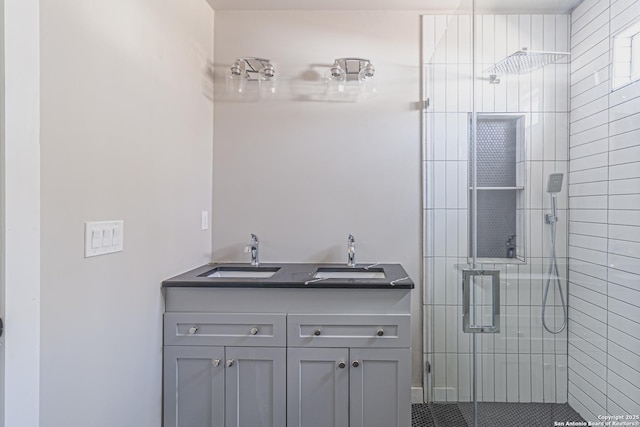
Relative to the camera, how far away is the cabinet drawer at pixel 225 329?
1.59m

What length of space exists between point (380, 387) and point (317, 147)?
1486 millimetres

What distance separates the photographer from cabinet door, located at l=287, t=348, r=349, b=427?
1575 millimetres

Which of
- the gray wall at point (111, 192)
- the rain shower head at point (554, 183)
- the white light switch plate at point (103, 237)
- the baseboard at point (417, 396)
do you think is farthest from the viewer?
the baseboard at point (417, 396)

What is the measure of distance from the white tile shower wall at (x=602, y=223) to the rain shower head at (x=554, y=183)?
1.6 inches

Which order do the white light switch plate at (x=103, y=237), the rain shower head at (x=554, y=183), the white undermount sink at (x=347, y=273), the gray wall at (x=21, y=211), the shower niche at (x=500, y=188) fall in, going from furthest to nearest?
the white undermount sink at (x=347, y=273), the shower niche at (x=500, y=188), the rain shower head at (x=554, y=183), the white light switch plate at (x=103, y=237), the gray wall at (x=21, y=211)

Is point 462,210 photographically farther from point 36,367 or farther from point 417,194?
point 36,367

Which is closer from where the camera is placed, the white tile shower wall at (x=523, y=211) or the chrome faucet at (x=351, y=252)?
the white tile shower wall at (x=523, y=211)

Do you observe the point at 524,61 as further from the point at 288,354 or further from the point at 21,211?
the point at 21,211

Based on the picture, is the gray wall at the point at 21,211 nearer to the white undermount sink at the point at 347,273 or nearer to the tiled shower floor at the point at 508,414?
the white undermount sink at the point at 347,273

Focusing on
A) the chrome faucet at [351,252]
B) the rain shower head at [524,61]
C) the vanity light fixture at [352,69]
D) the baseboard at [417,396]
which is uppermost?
the vanity light fixture at [352,69]

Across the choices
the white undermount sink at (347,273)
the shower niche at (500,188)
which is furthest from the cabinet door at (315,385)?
the shower niche at (500,188)

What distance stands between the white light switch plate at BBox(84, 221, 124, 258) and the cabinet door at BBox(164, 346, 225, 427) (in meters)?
0.68

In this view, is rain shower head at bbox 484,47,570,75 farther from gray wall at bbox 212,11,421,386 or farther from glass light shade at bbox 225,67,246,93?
glass light shade at bbox 225,67,246,93

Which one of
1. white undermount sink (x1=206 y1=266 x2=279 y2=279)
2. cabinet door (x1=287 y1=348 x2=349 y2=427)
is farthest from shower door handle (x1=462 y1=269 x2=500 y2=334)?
white undermount sink (x1=206 y1=266 x2=279 y2=279)
